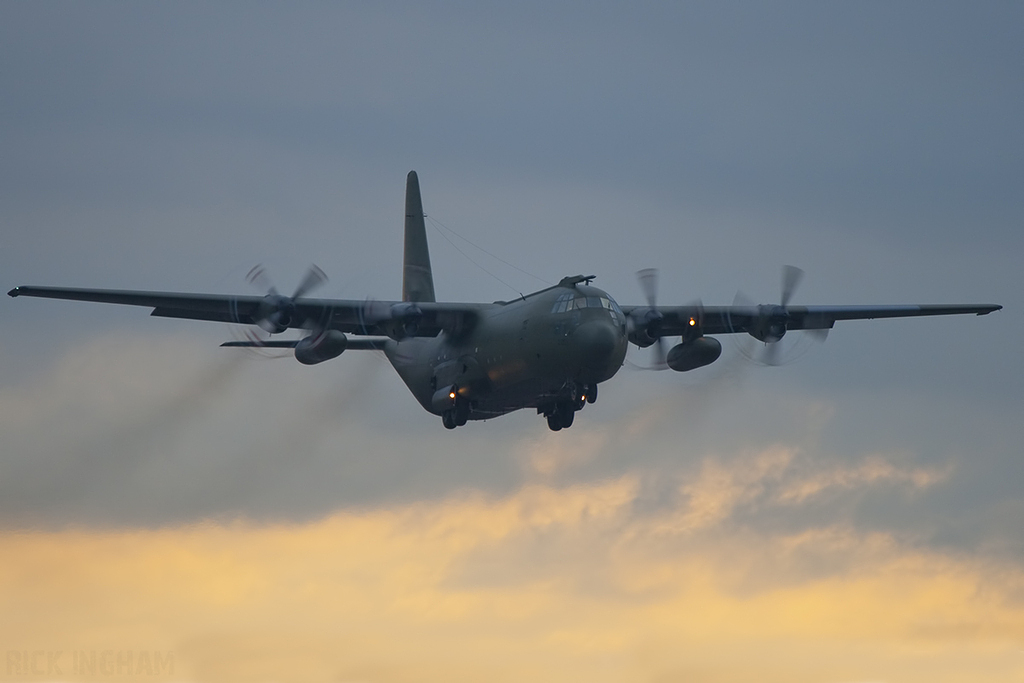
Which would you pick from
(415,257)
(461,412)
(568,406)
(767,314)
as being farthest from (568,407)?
(415,257)

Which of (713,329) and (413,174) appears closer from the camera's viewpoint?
(713,329)

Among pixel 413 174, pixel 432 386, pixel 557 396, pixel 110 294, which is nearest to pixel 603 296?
pixel 557 396

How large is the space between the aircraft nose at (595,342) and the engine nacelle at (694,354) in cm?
625

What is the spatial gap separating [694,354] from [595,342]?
22.7ft

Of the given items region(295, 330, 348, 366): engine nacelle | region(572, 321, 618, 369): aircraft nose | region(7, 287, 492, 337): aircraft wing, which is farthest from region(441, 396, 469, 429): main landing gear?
region(572, 321, 618, 369): aircraft nose

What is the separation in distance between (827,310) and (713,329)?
408 centimetres

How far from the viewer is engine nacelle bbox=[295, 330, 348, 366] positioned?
140 ft

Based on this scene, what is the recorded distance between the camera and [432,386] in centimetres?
4688

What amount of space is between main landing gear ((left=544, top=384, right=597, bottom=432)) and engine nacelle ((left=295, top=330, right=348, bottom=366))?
→ 720 centimetres

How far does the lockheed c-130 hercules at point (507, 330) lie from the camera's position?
4153 centimetres

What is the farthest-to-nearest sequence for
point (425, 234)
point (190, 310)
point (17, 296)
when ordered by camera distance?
point (425, 234) → point (190, 310) → point (17, 296)

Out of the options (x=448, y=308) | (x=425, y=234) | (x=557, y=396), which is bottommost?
(x=557, y=396)

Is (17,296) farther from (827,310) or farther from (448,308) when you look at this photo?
(827,310)

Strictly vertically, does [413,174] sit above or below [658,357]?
above
